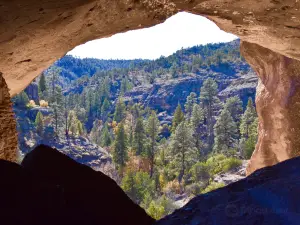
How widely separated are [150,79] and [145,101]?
1117cm

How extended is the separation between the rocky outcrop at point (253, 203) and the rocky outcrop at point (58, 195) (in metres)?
0.62

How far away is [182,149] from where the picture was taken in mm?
49250

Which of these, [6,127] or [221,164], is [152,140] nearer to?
[221,164]

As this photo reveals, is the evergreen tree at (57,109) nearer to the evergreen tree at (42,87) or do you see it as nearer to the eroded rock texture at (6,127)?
the evergreen tree at (42,87)

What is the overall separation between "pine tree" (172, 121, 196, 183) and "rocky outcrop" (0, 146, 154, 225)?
147ft

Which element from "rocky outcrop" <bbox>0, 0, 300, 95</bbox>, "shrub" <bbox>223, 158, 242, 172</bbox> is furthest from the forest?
"rocky outcrop" <bbox>0, 0, 300, 95</bbox>

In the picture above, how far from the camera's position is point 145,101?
369ft

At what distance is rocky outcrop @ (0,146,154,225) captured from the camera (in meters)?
2.87

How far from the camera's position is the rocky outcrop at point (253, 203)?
105 inches

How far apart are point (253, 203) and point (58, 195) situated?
71.6 inches

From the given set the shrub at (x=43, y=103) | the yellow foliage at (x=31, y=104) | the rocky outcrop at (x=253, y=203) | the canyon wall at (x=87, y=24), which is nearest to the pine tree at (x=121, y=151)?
the yellow foliage at (x=31, y=104)

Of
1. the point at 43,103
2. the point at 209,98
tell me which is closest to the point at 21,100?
the point at 43,103

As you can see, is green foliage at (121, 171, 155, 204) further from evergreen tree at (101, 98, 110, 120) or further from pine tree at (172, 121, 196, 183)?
evergreen tree at (101, 98, 110, 120)

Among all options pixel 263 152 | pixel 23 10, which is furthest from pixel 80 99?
pixel 23 10
